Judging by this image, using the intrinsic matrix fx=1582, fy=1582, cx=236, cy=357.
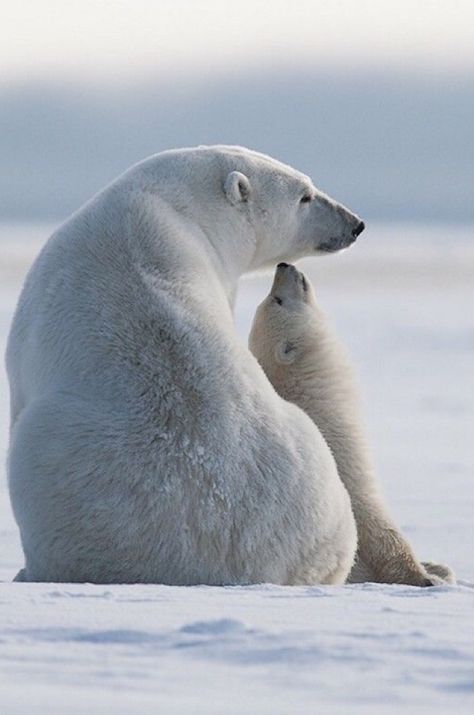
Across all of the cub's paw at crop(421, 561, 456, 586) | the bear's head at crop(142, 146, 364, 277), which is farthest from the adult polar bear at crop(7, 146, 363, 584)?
the cub's paw at crop(421, 561, 456, 586)

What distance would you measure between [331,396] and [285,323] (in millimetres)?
284

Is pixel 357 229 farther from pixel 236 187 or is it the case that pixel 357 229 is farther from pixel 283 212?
pixel 236 187

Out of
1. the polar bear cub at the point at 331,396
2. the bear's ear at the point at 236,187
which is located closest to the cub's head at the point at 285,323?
the polar bear cub at the point at 331,396

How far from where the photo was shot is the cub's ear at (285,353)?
4480 millimetres

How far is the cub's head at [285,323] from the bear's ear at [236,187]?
45 centimetres

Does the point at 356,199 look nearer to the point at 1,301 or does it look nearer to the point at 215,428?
the point at 1,301

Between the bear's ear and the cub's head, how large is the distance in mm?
454

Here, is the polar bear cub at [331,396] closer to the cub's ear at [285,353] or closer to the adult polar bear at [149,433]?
the cub's ear at [285,353]

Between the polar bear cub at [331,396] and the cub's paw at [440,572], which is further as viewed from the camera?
the cub's paw at [440,572]

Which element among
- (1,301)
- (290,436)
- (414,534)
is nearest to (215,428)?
(290,436)

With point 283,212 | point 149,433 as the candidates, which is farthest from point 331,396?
point 149,433

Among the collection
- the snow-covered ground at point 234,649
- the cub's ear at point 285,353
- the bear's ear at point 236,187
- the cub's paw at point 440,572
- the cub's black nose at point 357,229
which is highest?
the bear's ear at point 236,187

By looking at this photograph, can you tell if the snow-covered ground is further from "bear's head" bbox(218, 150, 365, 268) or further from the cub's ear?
"bear's head" bbox(218, 150, 365, 268)

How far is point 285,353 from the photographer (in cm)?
450
